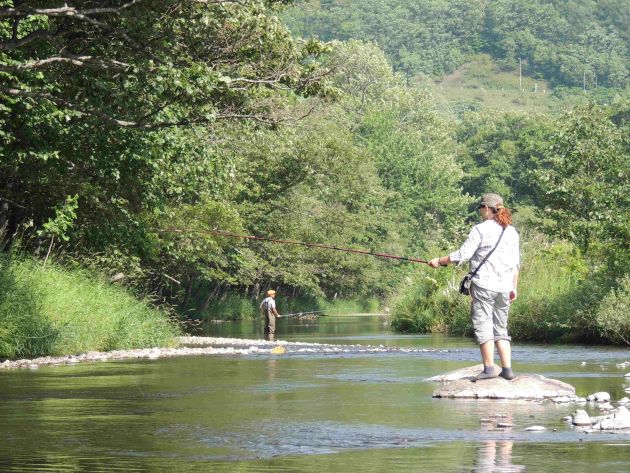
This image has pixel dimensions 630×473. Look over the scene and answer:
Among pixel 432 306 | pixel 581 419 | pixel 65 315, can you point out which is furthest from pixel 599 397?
pixel 432 306

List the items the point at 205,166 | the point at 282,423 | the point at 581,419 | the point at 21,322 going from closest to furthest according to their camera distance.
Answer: the point at 581,419 → the point at 282,423 → the point at 21,322 → the point at 205,166

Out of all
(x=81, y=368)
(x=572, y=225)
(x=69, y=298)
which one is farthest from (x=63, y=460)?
(x=572, y=225)

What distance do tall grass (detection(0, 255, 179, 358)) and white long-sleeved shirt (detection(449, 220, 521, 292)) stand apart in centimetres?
920

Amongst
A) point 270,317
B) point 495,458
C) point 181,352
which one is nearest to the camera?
point 495,458

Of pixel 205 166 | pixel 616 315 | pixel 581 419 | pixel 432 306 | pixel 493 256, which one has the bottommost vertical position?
pixel 581 419

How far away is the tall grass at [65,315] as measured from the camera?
21438 mm

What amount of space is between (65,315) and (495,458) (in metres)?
15.0

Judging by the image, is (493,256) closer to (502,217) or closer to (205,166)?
(502,217)

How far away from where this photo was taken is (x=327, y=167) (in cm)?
6519

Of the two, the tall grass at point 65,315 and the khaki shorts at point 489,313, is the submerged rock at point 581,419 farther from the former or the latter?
the tall grass at point 65,315

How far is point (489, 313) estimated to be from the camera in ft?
48.3

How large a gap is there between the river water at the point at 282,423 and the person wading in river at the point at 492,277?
0.96 metres

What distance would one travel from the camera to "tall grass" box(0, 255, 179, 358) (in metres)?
21.4

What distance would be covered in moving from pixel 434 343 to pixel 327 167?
3537cm
